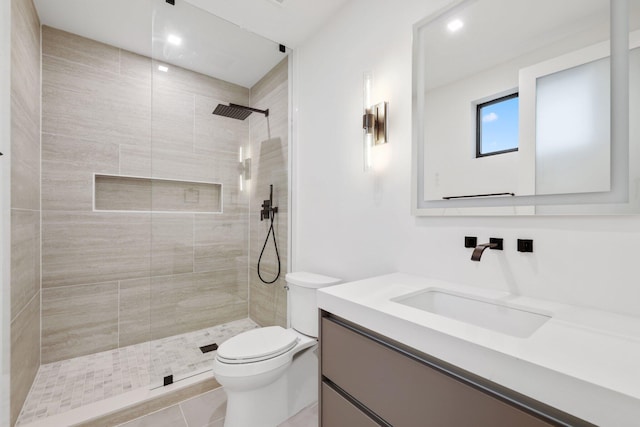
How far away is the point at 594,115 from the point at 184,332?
2760 mm

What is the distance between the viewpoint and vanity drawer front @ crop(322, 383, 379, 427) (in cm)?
96

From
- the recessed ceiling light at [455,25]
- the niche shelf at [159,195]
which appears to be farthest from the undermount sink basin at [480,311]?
the niche shelf at [159,195]

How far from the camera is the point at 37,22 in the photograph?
6.73ft

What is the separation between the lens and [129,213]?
8.03 feet

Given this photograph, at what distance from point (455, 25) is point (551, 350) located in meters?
1.41

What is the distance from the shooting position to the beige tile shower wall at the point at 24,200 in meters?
1.52

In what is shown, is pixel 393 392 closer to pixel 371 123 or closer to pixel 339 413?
pixel 339 413

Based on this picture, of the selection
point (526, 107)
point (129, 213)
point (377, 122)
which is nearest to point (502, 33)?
point (526, 107)

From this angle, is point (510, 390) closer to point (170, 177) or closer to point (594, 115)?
point (594, 115)

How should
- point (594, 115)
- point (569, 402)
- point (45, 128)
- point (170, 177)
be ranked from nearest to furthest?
point (569, 402) → point (594, 115) → point (45, 128) → point (170, 177)

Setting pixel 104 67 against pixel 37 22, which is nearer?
pixel 37 22

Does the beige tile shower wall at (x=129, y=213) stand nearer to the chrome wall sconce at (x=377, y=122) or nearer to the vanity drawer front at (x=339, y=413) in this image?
the chrome wall sconce at (x=377, y=122)

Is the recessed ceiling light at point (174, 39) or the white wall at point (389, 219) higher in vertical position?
the recessed ceiling light at point (174, 39)

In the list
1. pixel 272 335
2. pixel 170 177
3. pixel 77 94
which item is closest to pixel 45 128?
pixel 77 94
